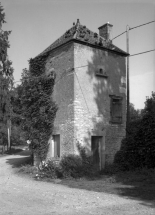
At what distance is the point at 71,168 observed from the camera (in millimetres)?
14086

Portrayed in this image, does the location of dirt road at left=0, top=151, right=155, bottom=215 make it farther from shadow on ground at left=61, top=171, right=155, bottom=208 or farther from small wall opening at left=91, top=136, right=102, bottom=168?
small wall opening at left=91, top=136, right=102, bottom=168

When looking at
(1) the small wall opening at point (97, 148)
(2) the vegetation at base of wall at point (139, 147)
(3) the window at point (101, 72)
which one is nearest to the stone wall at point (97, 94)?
(3) the window at point (101, 72)

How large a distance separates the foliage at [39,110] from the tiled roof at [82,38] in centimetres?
230

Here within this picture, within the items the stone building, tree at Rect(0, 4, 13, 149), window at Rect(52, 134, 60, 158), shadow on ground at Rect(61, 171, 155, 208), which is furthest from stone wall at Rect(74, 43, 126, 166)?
tree at Rect(0, 4, 13, 149)

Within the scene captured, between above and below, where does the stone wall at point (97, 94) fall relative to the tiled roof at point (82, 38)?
A: below

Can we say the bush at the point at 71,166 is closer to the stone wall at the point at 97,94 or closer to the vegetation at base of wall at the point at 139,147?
the stone wall at the point at 97,94

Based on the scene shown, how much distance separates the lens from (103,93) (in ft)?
53.9

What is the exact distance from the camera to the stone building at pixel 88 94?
1513 centimetres

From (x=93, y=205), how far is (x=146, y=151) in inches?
335

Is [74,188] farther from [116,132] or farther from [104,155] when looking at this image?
[116,132]

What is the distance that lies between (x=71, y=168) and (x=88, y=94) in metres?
4.40

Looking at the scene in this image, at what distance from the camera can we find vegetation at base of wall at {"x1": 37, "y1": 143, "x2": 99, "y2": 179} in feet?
46.0

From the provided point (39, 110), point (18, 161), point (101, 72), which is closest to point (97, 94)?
point (101, 72)

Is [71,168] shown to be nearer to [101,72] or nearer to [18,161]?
[101,72]
